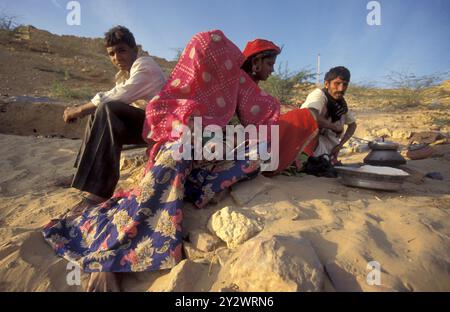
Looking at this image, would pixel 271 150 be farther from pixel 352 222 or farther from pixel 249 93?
pixel 352 222

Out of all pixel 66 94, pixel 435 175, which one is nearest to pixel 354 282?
pixel 435 175

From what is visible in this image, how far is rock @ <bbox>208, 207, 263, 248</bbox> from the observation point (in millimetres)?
1867

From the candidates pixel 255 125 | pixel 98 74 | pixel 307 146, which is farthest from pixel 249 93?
pixel 98 74

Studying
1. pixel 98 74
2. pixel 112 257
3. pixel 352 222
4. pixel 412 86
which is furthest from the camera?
pixel 98 74

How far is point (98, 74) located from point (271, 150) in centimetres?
1240

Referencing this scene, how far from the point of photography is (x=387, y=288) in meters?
1.44

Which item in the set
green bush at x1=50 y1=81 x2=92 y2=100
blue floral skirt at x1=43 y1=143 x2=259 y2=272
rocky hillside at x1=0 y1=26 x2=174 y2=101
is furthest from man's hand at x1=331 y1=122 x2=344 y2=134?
green bush at x1=50 y1=81 x2=92 y2=100

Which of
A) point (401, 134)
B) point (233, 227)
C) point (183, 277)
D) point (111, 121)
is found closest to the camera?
point (183, 277)

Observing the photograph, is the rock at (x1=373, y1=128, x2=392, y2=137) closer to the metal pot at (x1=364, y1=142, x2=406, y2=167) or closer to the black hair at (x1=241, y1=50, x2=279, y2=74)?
the metal pot at (x1=364, y1=142, x2=406, y2=167)

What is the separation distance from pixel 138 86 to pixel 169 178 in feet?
→ 2.99

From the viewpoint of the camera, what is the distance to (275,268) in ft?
4.81

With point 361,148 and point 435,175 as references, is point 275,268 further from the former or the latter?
point 361,148

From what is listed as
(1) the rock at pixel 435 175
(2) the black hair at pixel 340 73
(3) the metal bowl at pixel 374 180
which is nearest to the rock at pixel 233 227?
(3) the metal bowl at pixel 374 180
